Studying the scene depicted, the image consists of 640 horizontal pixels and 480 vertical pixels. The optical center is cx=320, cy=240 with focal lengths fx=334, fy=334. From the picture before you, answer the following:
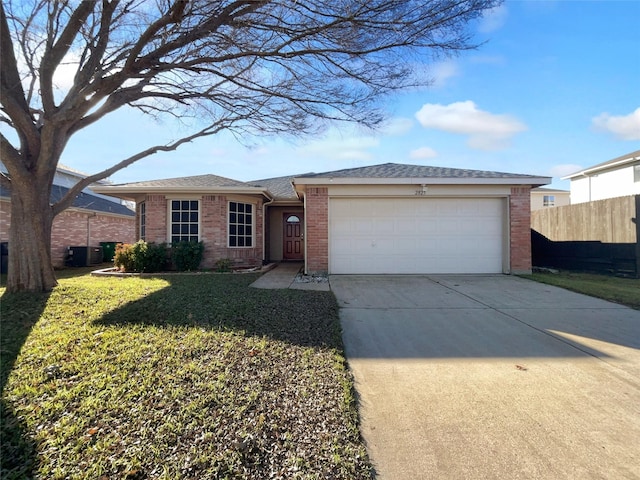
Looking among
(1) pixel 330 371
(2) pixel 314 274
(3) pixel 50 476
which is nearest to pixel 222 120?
(2) pixel 314 274

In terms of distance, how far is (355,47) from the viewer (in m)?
7.45

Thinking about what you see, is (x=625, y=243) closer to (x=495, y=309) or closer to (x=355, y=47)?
(x=495, y=309)

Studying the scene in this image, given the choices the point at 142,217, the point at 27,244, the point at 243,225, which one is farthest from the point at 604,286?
the point at 142,217

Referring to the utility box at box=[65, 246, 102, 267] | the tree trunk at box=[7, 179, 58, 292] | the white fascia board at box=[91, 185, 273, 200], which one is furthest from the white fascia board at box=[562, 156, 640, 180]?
the utility box at box=[65, 246, 102, 267]

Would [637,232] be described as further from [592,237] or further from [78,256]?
[78,256]

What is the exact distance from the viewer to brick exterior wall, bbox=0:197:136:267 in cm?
1244

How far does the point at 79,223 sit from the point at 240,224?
832cm

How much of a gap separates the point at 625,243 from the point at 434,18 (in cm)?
872

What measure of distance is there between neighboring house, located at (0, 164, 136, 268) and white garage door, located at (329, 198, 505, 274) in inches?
456

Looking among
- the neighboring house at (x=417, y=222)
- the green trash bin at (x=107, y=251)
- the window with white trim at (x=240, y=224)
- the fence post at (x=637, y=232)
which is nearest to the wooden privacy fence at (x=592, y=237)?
the fence post at (x=637, y=232)

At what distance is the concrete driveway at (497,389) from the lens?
2.23 meters

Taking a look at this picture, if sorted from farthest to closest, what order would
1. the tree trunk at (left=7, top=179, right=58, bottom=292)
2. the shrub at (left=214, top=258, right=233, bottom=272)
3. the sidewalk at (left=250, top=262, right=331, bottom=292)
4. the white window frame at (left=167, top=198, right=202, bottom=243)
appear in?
1. the white window frame at (left=167, top=198, right=202, bottom=243)
2. the shrub at (left=214, top=258, right=233, bottom=272)
3. the sidewalk at (left=250, top=262, right=331, bottom=292)
4. the tree trunk at (left=7, top=179, right=58, bottom=292)

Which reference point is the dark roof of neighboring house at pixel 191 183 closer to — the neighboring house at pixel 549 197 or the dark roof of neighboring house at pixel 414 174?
the dark roof of neighboring house at pixel 414 174

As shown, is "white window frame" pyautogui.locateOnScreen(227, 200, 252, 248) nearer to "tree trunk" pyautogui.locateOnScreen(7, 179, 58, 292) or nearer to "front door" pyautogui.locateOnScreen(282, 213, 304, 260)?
"front door" pyautogui.locateOnScreen(282, 213, 304, 260)
